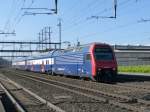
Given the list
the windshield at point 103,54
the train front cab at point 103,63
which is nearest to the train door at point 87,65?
the train front cab at point 103,63

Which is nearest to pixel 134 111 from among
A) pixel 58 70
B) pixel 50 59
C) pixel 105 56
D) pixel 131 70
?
pixel 105 56

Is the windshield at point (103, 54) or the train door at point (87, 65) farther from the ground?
the windshield at point (103, 54)

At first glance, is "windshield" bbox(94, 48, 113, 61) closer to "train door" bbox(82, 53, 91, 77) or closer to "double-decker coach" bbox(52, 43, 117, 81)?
"double-decker coach" bbox(52, 43, 117, 81)

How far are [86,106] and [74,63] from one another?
2290 centimetres

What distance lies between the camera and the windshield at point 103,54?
3378 centimetres

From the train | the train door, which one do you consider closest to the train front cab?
the train

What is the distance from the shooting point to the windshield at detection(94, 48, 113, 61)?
33781 millimetres

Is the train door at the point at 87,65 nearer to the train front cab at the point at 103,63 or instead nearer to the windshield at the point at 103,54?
the train front cab at the point at 103,63

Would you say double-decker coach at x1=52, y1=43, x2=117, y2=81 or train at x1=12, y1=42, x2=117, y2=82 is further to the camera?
train at x1=12, y1=42, x2=117, y2=82

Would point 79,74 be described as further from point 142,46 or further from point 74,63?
point 142,46

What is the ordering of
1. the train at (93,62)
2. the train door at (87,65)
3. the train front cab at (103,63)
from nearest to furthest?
the train front cab at (103,63) < the train at (93,62) < the train door at (87,65)

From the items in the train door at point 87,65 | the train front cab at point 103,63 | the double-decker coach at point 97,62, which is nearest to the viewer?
the train front cab at point 103,63

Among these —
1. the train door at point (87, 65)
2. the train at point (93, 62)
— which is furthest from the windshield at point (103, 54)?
the train door at point (87, 65)

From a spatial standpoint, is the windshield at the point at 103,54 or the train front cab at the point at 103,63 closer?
the train front cab at the point at 103,63
